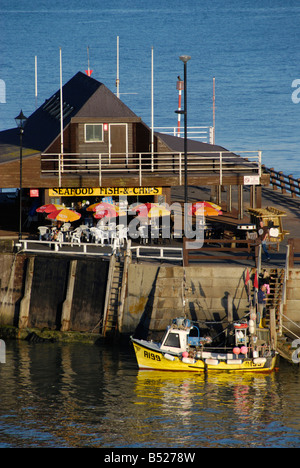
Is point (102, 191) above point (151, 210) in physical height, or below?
above

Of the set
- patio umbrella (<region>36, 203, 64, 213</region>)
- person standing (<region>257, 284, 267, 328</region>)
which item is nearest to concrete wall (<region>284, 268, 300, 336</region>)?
person standing (<region>257, 284, 267, 328</region>)

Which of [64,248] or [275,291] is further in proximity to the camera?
[64,248]

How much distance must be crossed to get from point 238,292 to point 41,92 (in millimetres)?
103364

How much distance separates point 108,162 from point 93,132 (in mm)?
1894

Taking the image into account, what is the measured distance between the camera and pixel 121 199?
46.8 m

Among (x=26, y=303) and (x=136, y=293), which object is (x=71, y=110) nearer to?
(x=26, y=303)

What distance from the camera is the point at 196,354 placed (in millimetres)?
33625

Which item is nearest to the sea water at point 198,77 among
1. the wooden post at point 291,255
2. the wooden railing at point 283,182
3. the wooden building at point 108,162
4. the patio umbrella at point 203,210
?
the wooden railing at point 283,182

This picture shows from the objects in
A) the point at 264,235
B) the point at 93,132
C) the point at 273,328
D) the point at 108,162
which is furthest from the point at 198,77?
the point at 273,328

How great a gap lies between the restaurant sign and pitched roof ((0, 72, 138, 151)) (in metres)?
3.18

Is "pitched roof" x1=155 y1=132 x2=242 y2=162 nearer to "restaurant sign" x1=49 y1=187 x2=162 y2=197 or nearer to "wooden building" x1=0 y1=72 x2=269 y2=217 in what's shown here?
"wooden building" x1=0 y1=72 x2=269 y2=217

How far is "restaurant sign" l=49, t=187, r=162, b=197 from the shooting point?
4419 cm

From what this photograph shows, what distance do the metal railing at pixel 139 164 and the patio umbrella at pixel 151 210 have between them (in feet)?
5.65
